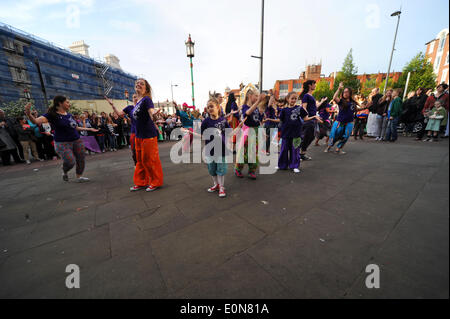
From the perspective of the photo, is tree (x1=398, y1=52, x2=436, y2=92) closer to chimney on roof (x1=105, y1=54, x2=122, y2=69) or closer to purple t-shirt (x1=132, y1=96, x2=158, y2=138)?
purple t-shirt (x1=132, y1=96, x2=158, y2=138)

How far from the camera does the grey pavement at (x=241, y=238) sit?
4.77ft

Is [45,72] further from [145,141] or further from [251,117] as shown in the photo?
[251,117]

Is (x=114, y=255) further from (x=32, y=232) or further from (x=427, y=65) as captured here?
(x=427, y=65)

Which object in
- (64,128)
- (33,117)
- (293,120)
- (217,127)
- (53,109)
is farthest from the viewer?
(293,120)

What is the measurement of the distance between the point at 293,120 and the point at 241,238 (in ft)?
11.7

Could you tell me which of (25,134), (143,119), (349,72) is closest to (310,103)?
(143,119)

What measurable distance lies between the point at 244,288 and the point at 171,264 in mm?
769

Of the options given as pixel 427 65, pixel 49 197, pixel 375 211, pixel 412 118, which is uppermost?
pixel 427 65

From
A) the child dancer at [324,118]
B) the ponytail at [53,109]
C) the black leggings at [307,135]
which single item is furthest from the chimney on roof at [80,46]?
the black leggings at [307,135]

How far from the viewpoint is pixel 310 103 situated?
495 cm

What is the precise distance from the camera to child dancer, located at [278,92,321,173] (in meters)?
4.65

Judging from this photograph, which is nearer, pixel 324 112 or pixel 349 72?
pixel 324 112
